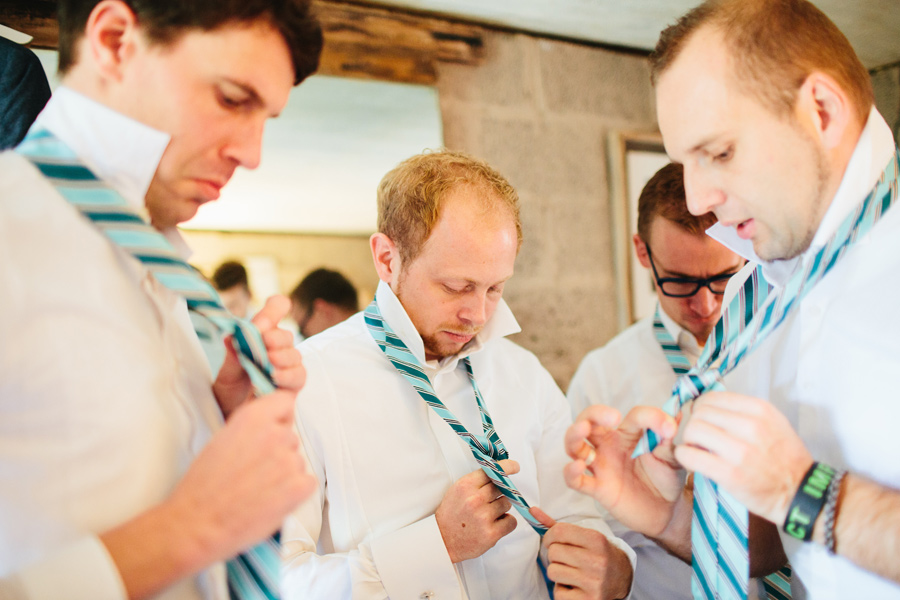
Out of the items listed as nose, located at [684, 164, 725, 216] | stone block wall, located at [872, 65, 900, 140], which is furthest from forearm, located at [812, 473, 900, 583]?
stone block wall, located at [872, 65, 900, 140]

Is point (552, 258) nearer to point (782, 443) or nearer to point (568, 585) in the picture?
point (568, 585)

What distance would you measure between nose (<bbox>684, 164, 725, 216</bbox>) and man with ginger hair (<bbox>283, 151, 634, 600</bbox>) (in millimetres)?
506

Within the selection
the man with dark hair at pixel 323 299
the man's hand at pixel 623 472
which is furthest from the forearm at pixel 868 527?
the man with dark hair at pixel 323 299

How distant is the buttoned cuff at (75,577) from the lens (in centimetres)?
65

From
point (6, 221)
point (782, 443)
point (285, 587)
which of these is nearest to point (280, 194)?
point (285, 587)

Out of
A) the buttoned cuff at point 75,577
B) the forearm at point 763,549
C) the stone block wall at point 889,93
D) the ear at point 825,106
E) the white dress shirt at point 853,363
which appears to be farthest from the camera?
the stone block wall at point 889,93

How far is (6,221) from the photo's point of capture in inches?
29.3

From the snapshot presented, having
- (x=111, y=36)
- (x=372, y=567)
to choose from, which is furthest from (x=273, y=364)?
(x=372, y=567)

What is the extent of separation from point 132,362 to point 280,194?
1.78 meters

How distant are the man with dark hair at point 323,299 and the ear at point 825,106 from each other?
181cm

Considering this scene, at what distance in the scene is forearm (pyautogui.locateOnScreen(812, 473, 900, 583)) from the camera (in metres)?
→ 0.89

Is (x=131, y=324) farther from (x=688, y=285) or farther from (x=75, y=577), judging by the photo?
(x=688, y=285)

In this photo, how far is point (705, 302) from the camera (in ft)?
6.46

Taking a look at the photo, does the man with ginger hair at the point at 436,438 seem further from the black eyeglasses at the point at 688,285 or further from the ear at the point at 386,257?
the black eyeglasses at the point at 688,285
